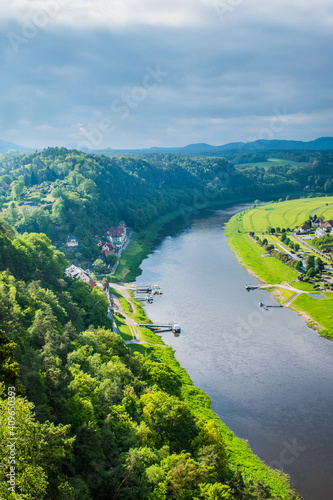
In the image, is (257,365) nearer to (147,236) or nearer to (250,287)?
(250,287)

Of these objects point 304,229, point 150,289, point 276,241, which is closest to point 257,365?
point 150,289

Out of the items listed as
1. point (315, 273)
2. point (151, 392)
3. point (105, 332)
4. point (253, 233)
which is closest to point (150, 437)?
point (151, 392)

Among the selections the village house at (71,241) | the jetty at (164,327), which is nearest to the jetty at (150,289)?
the jetty at (164,327)

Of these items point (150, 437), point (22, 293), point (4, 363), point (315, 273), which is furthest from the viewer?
point (315, 273)

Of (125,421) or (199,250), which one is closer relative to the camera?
(125,421)

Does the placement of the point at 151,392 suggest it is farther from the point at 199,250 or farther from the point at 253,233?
the point at 253,233

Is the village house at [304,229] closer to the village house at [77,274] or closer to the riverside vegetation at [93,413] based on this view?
the riverside vegetation at [93,413]

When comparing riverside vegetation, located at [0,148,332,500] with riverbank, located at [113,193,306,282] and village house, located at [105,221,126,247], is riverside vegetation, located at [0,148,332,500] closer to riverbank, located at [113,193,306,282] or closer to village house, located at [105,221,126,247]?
riverbank, located at [113,193,306,282]
